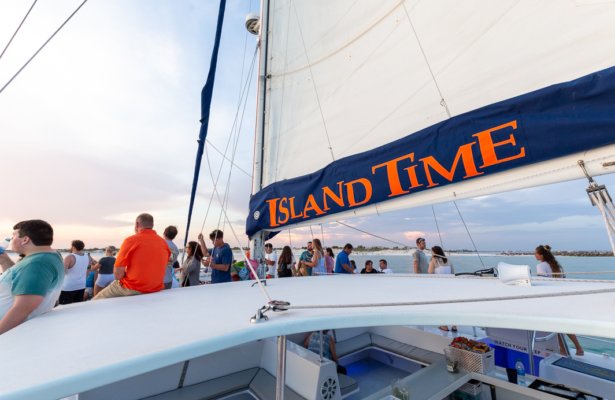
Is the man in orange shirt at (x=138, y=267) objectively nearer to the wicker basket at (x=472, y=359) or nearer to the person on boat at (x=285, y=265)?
the wicker basket at (x=472, y=359)

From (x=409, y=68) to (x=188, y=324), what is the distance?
2.38 meters

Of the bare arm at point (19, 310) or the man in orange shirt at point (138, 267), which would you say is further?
the man in orange shirt at point (138, 267)

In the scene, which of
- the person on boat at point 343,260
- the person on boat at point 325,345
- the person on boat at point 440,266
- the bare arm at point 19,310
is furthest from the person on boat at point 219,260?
the person on boat at point 440,266

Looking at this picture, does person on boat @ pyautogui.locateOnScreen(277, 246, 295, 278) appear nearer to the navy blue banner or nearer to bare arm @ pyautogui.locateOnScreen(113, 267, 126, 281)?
the navy blue banner

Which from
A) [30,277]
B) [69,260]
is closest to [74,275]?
[69,260]

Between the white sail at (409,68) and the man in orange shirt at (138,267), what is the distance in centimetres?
117

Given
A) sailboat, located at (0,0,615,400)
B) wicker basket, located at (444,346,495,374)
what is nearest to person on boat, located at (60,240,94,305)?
sailboat, located at (0,0,615,400)

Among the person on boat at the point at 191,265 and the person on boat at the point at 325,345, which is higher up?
the person on boat at the point at 191,265

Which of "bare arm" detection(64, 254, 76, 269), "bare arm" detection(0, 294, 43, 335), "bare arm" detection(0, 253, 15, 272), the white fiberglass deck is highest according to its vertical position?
"bare arm" detection(64, 254, 76, 269)

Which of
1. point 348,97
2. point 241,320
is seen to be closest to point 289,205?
point 348,97

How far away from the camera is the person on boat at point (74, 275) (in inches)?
159

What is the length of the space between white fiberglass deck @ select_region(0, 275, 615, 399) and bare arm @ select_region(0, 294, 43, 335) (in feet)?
0.20

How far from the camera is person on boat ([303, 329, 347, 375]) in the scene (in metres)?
2.16

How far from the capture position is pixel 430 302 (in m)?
1.07
